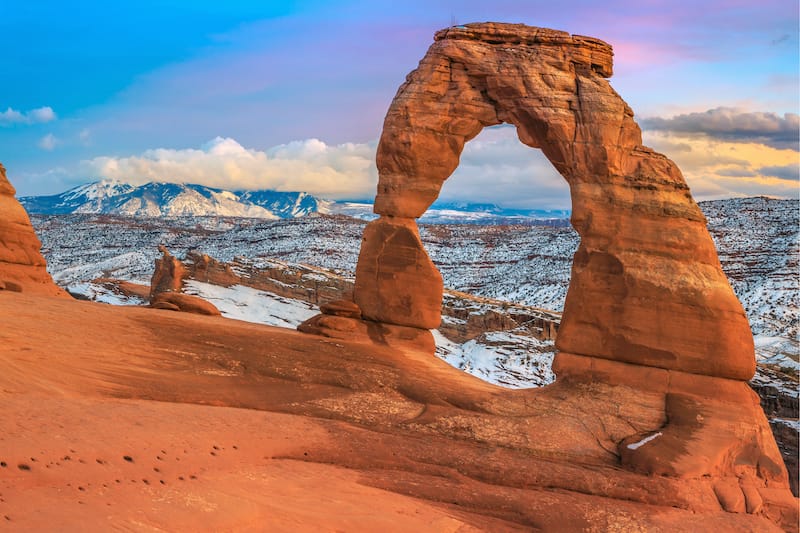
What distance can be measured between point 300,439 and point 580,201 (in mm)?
9962

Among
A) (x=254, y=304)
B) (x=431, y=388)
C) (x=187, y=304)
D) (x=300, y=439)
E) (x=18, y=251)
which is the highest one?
(x=18, y=251)

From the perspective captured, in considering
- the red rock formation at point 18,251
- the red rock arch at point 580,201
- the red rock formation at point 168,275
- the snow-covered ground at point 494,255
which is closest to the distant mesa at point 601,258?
the red rock arch at point 580,201

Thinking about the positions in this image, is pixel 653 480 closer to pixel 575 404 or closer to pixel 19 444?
pixel 575 404

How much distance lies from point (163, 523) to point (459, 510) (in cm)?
540

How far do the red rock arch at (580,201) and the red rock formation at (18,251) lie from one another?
11.9 metres

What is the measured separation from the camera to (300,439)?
14.4m

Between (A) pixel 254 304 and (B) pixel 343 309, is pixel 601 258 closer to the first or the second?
(B) pixel 343 309

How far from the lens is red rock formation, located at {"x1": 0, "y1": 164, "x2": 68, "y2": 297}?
26.0 meters

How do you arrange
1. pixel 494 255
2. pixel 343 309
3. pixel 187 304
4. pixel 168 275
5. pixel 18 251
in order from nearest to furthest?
pixel 343 309, pixel 187 304, pixel 18 251, pixel 168 275, pixel 494 255

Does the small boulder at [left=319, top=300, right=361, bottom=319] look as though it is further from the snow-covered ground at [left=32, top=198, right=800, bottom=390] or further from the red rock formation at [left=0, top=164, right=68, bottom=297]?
the snow-covered ground at [left=32, top=198, right=800, bottom=390]

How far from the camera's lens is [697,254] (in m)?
19.0

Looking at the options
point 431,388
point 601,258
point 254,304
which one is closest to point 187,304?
point 431,388

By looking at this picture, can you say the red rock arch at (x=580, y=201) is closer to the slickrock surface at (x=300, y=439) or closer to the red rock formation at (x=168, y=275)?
the slickrock surface at (x=300, y=439)

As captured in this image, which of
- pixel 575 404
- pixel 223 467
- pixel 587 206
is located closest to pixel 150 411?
pixel 223 467
